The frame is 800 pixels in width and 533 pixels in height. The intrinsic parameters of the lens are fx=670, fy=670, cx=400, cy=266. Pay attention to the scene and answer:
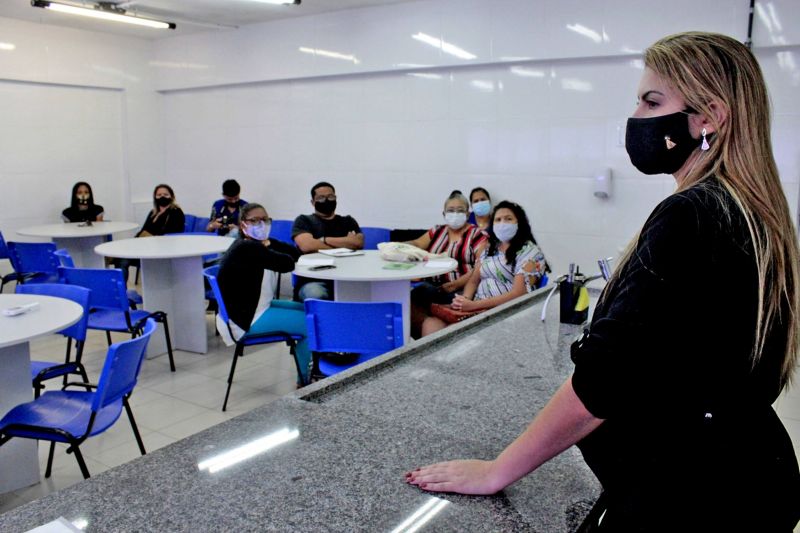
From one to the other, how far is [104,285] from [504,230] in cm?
253

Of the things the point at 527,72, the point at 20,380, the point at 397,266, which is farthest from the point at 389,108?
the point at 20,380

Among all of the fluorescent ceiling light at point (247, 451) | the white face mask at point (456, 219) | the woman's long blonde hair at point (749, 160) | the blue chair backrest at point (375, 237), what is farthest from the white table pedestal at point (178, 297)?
the woman's long blonde hair at point (749, 160)

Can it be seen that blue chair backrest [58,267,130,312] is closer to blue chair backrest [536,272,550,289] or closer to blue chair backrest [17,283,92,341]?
blue chair backrest [17,283,92,341]

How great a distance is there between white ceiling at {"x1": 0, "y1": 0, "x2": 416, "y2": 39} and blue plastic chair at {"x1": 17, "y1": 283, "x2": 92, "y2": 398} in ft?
11.4

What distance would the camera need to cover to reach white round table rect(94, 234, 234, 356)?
16.6 feet

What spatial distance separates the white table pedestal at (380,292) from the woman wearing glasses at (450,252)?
303 millimetres

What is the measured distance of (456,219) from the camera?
499cm

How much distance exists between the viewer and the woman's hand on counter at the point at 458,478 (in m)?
1.08

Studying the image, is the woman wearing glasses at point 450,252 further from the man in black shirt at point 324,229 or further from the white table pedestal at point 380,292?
the man in black shirt at point 324,229

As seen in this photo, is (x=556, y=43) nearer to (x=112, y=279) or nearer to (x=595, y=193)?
(x=595, y=193)

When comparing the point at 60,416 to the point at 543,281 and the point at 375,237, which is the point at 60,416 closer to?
the point at 543,281

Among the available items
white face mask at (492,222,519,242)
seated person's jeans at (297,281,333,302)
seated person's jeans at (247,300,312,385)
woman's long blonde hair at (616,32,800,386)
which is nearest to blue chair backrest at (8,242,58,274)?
seated person's jeans at (297,281,333,302)

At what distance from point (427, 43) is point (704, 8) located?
2.34m

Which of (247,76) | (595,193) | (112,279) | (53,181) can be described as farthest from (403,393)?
(53,181)
